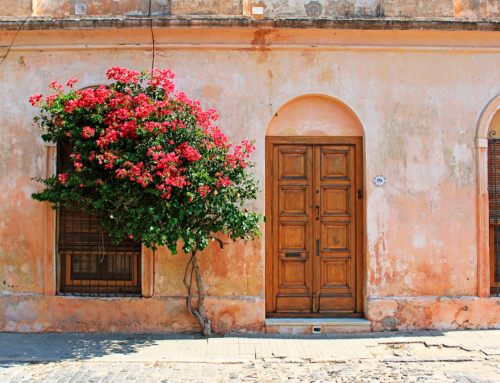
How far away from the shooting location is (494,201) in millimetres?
6391

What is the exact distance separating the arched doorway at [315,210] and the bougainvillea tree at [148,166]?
2.94 feet

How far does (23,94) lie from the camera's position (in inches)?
244

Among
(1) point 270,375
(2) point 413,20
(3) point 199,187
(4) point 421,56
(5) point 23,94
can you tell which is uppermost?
(2) point 413,20

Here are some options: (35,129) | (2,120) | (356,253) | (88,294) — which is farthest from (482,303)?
(2,120)

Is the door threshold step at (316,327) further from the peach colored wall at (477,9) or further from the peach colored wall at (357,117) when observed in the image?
the peach colored wall at (477,9)

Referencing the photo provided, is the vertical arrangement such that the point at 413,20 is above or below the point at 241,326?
above

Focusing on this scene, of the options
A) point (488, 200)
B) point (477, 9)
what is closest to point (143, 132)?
point (488, 200)

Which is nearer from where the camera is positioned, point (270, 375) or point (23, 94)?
point (270, 375)

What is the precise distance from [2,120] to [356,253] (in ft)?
17.4

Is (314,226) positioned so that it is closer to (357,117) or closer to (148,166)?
(357,117)

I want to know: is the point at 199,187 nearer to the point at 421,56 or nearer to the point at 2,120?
the point at 2,120

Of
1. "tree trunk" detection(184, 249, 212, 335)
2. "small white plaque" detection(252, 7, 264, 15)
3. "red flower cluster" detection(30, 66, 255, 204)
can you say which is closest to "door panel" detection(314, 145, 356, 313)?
"red flower cluster" detection(30, 66, 255, 204)

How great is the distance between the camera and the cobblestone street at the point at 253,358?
4.74 meters

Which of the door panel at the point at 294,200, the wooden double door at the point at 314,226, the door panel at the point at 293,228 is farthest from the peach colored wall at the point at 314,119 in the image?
the door panel at the point at 294,200
